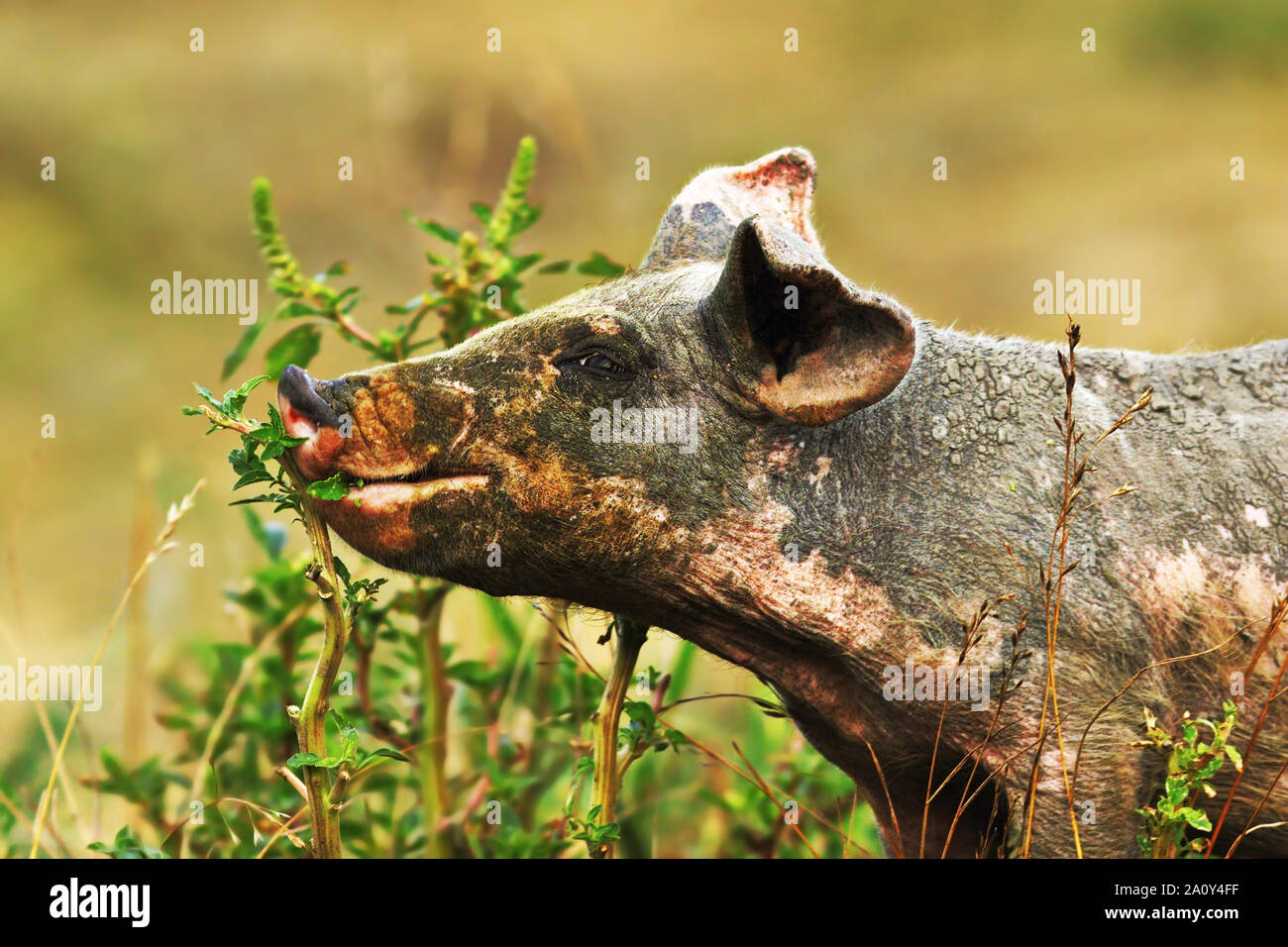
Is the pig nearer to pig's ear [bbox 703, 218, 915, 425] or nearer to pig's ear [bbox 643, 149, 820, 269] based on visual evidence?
pig's ear [bbox 703, 218, 915, 425]

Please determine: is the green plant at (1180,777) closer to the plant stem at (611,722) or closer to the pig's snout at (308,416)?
the plant stem at (611,722)

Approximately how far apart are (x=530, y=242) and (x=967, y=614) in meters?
10.4

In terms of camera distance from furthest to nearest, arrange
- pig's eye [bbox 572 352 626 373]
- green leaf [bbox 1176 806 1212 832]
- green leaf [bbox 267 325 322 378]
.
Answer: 1. green leaf [bbox 267 325 322 378]
2. pig's eye [bbox 572 352 626 373]
3. green leaf [bbox 1176 806 1212 832]

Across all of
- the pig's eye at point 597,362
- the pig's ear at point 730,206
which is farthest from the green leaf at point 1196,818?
the pig's ear at point 730,206

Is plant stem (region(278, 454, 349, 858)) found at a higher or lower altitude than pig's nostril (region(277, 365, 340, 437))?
lower

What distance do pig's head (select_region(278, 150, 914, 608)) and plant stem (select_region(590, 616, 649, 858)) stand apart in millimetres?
363

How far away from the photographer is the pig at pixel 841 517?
4242mm

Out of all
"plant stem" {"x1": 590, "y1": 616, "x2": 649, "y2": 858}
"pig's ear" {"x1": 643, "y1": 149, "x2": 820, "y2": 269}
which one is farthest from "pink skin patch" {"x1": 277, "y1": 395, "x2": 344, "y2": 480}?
"pig's ear" {"x1": 643, "y1": 149, "x2": 820, "y2": 269}

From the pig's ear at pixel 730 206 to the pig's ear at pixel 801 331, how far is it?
71 cm

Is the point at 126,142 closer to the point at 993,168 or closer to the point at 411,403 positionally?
the point at 993,168

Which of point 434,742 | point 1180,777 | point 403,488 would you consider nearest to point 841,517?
point 1180,777

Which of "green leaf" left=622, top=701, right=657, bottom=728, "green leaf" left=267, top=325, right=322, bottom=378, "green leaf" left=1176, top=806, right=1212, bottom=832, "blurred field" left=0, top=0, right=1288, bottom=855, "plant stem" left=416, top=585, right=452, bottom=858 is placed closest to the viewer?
"green leaf" left=1176, top=806, right=1212, bottom=832

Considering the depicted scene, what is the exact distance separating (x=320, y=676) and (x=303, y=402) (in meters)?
0.78

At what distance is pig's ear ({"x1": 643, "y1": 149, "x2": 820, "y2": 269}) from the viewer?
517 cm
